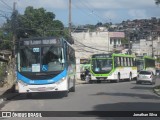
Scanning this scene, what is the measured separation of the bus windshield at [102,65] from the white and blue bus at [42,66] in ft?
86.5

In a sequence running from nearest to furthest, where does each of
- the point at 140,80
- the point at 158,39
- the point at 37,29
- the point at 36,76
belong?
the point at 36,76 < the point at 140,80 < the point at 37,29 < the point at 158,39

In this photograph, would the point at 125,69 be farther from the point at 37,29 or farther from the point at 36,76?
the point at 36,76

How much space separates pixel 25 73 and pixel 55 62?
1.75m

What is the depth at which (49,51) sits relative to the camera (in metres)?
27.5

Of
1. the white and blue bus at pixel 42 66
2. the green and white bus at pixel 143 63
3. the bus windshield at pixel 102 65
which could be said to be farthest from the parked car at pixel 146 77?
the white and blue bus at pixel 42 66

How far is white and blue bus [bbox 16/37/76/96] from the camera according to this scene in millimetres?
27188

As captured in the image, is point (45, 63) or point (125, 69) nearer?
point (45, 63)

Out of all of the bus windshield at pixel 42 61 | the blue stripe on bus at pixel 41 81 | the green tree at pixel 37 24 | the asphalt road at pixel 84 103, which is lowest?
the asphalt road at pixel 84 103

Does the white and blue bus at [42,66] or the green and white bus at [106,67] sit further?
the green and white bus at [106,67]

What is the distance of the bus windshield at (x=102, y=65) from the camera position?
5388 centimetres

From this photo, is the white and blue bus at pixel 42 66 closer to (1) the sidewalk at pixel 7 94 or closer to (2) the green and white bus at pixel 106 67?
(1) the sidewalk at pixel 7 94

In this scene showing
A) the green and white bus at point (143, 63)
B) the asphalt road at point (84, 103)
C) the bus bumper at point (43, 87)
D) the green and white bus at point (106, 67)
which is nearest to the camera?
the asphalt road at point (84, 103)

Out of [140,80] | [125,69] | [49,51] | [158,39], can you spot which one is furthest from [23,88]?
[158,39]

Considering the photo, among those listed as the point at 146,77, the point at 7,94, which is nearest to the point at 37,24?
the point at 146,77
